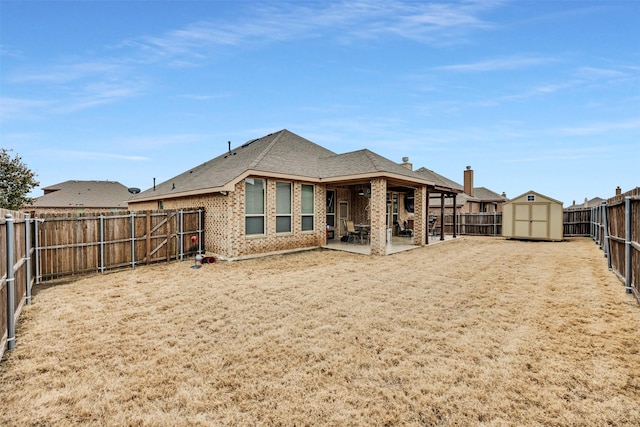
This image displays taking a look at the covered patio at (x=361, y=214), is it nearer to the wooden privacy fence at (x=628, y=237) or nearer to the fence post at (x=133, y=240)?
the wooden privacy fence at (x=628, y=237)

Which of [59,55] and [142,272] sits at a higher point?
[59,55]

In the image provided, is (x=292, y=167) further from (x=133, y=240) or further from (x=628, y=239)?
(x=628, y=239)

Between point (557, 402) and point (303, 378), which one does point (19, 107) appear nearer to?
point (303, 378)

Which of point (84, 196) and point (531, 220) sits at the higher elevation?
point (84, 196)

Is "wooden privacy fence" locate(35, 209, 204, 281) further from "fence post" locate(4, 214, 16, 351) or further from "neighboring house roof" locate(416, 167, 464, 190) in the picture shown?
"neighboring house roof" locate(416, 167, 464, 190)

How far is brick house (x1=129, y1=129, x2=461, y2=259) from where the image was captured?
10.2 metres

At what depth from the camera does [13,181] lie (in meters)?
22.2

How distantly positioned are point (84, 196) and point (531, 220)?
46.9 meters

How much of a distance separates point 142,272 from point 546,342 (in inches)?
362

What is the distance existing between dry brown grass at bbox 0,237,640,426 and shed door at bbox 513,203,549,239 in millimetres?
11683

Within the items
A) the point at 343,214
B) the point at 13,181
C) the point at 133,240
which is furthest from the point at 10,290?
the point at 13,181

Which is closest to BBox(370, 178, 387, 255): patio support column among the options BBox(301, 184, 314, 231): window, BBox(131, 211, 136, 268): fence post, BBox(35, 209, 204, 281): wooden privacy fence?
BBox(301, 184, 314, 231): window

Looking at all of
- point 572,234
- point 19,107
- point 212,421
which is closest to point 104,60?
point 19,107

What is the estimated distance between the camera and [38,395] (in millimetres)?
2619
